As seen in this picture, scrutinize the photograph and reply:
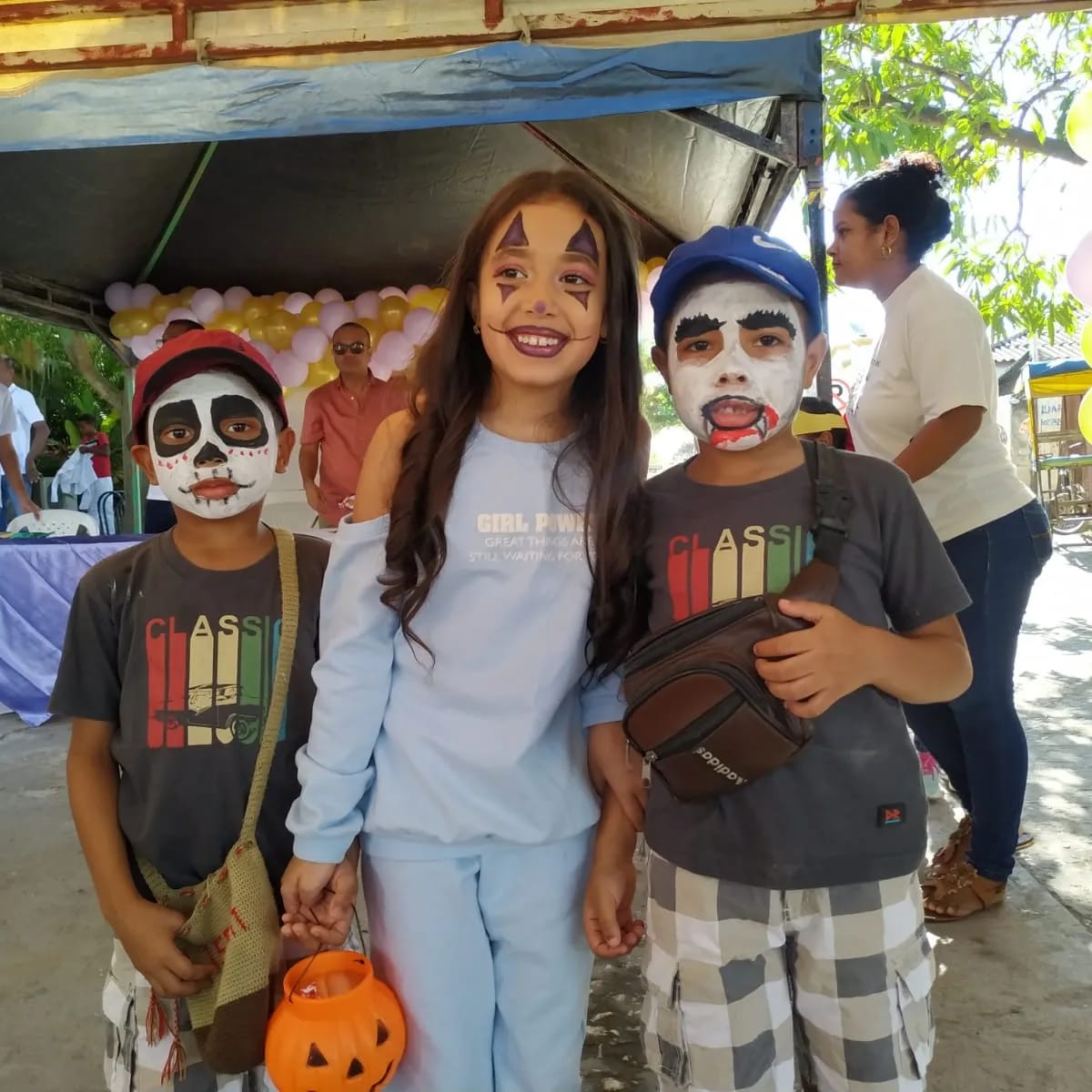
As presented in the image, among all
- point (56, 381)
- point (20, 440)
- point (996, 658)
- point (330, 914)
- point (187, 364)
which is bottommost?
point (330, 914)

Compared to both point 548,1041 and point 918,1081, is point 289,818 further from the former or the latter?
point 918,1081

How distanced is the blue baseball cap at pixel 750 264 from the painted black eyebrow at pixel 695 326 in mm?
53

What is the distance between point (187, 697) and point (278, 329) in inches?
219

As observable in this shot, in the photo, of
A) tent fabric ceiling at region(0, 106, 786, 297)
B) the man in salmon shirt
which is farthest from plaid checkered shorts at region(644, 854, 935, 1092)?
tent fabric ceiling at region(0, 106, 786, 297)

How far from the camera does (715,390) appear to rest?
1394 mm

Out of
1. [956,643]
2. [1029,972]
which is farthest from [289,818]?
[1029,972]

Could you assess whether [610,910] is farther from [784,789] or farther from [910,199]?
[910,199]

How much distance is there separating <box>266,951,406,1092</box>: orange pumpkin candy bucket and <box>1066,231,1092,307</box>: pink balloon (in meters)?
3.46

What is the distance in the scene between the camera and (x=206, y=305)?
6594 millimetres

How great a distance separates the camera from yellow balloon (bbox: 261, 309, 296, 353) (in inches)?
259

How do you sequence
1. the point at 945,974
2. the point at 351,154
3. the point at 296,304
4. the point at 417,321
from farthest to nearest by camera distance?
the point at 296,304 → the point at 417,321 → the point at 351,154 → the point at 945,974

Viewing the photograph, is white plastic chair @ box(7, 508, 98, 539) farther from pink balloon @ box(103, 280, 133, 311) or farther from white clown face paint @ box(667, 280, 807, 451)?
white clown face paint @ box(667, 280, 807, 451)

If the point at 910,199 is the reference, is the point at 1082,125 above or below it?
above

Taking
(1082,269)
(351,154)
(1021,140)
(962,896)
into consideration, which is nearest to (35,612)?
(351,154)
